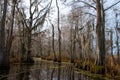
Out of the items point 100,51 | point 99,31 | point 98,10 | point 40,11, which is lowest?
point 100,51

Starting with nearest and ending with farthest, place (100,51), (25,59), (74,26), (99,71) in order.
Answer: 1. (99,71)
2. (100,51)
3. (25,59)
4. (74,26)

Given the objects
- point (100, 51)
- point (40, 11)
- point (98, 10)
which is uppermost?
point (40, 11)

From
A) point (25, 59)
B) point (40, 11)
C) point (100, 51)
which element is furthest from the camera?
point (40, 11)

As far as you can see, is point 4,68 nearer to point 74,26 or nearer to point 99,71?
point 99,71

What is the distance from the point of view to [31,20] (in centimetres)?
3362

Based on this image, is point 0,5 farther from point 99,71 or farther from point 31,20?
point 99,71

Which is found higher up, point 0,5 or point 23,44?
point 0,5

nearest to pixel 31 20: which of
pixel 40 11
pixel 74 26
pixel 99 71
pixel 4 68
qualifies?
pixel 40 11

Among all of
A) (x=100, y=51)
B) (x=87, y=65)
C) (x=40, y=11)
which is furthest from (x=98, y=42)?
(x=40, y=11)

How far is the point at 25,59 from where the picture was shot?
1265 inches

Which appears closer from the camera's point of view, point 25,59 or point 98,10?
point 98,10

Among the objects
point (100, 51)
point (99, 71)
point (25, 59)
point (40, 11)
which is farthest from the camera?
point (40, 11)

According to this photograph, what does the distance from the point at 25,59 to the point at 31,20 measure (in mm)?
5871

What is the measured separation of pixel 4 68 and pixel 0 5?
1654 cm
